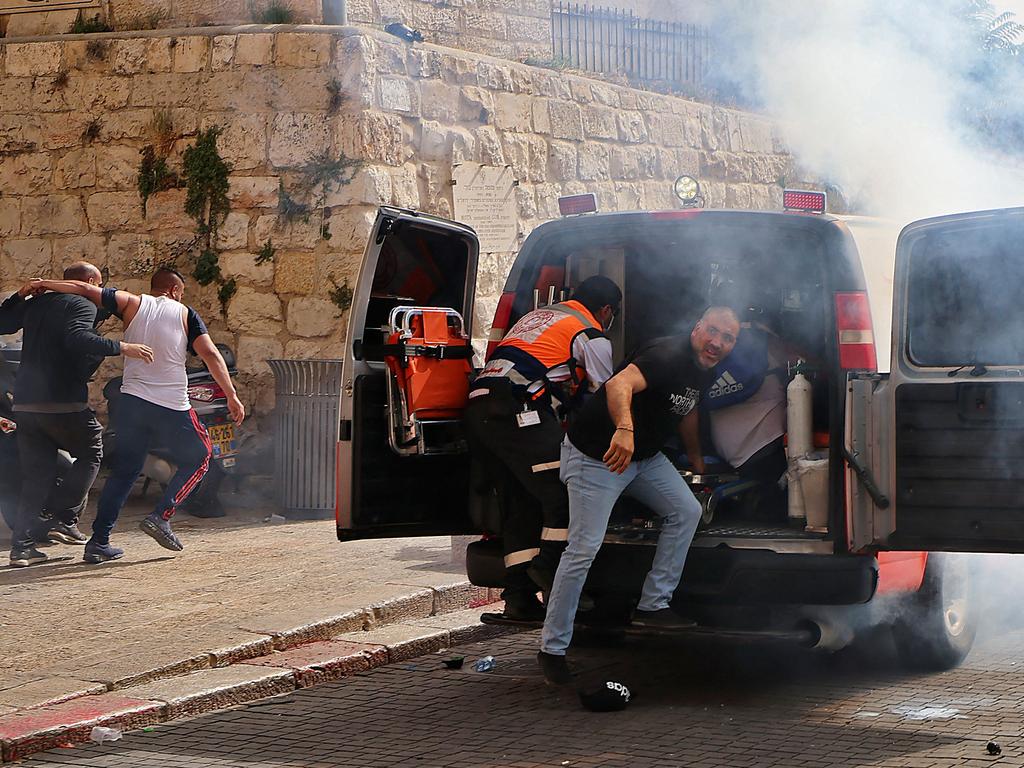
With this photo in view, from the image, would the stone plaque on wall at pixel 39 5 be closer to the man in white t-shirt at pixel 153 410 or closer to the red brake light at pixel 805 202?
the man in white t-shirt at pixel 153 410

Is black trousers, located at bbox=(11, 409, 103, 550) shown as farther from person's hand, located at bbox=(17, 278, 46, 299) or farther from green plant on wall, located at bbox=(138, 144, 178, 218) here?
green plant on wall, located at bbox=(138, 144, 178, 218)

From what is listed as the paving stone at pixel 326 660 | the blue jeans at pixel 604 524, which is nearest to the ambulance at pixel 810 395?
the blue jeans at pixel 604 524

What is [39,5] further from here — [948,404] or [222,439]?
[948,404]

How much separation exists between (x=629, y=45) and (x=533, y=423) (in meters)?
9.80

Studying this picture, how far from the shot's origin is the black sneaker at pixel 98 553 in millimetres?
8680

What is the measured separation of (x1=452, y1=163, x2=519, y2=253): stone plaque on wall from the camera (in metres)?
12.1

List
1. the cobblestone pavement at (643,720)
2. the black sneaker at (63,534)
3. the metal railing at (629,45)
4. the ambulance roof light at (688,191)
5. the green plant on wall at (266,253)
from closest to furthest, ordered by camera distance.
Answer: the cobblestone pavement at (643,720)
the ambulance roof light at (688,191)
the black sneaker at (63,534)
the green plant on wall at (266,253)
the metal railing at (629,45)

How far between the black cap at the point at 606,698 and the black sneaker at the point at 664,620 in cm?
28

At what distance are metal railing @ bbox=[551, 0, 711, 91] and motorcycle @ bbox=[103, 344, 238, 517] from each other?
4.99 m

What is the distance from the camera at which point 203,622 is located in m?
7.20

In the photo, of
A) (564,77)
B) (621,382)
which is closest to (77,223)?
(564,77)

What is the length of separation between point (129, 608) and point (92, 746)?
1.84m

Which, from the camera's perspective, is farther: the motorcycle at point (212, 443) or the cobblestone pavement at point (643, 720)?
the motorcycle at point (212, 443)

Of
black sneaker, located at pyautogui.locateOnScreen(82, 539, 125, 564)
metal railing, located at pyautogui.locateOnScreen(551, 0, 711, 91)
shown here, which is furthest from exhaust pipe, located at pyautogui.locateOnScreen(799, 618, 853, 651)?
metal railing, located at pyautogui.locateOnScreen(551, 0, 711, 91)
